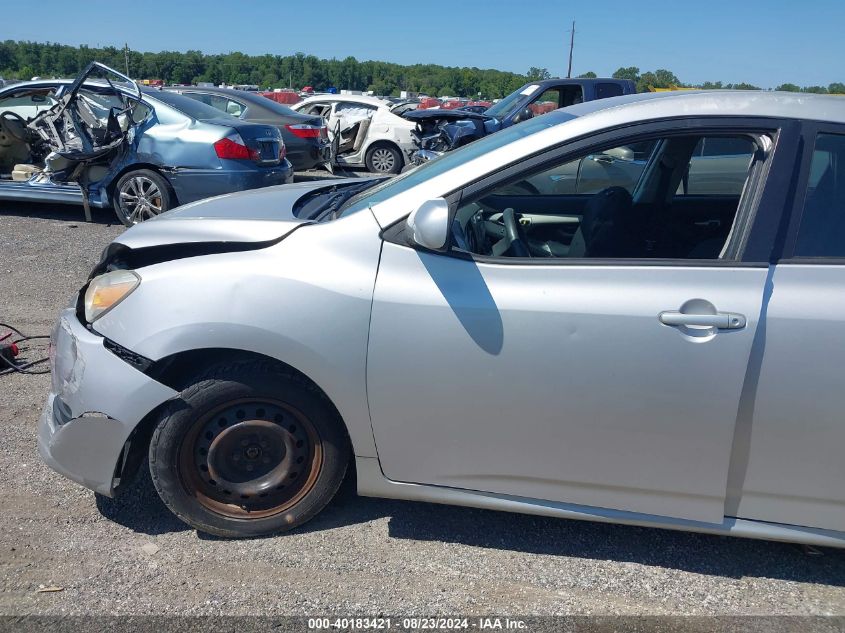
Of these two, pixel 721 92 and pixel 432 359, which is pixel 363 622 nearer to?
pixel 432 359

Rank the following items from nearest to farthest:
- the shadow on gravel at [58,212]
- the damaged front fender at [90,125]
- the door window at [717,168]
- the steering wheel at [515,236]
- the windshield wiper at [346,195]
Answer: the door window at [717,168] < the steering wheel at [515,236] < the windshield wiper at [346,195] < the damaged front fender at [90,125] < the shadow on gravel at [58,212]

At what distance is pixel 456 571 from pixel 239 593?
2.65 ft

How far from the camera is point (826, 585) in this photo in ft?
9.20

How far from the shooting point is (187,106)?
8.20 metres

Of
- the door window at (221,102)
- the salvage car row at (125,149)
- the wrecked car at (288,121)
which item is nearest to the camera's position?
the salvage car row at (125,149)

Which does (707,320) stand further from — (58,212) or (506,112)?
(506,112)

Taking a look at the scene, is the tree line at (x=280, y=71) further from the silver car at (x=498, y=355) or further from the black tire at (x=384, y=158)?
the silver car at (x=498, y=355)

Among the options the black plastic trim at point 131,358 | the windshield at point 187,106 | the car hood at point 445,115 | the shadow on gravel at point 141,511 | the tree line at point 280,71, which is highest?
the tree line at point 280,71

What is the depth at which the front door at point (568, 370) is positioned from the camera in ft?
8.20

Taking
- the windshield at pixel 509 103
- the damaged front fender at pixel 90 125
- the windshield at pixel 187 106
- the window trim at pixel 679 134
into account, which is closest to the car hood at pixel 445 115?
the windshield at pixel 509 103

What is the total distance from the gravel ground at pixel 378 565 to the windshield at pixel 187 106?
5522 millimetres

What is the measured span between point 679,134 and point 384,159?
36.4 ft

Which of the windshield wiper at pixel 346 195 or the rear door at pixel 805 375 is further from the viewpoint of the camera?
the windshield wiper at pixel 346 195

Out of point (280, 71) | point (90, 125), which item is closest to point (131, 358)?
point (90, 125)
